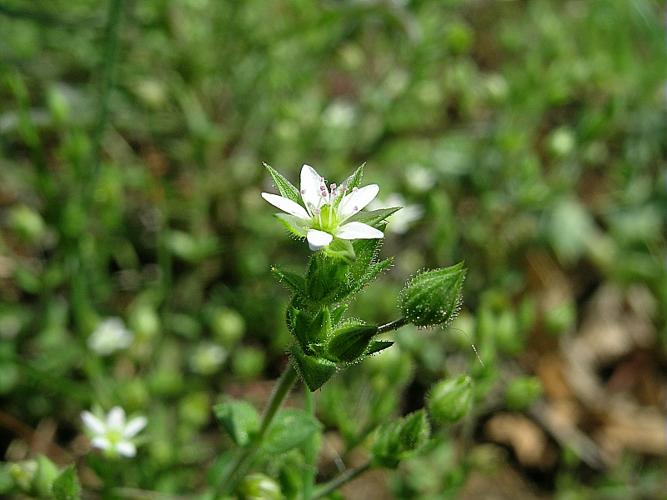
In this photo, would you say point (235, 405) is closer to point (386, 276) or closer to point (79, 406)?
point (79, 406)

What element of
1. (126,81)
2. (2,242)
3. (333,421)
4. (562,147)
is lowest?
(333,421)

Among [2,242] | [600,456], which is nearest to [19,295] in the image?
[2,242]

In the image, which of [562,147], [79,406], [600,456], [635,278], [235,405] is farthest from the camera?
[635,278]

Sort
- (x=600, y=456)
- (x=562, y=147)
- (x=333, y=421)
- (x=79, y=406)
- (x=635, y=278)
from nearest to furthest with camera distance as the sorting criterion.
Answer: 1. (x=333, y=421)
2. (x=79, y=406)
3. (x=562, y=147)
4. (x=600, y=456)
5. (x=635, y=278)

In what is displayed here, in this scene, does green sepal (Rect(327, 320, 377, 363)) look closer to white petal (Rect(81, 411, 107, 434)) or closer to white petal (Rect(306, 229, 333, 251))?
white petal (Rect(306, 229, 333, 251))

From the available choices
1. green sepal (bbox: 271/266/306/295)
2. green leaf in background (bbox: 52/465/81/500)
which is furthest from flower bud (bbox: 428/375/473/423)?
green leaf in background (bbox: 52/465/81/500)

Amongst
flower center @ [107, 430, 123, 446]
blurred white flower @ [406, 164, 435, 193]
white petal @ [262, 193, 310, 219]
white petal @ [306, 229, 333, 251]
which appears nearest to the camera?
white petal @ [306, 229, 333, 251]
